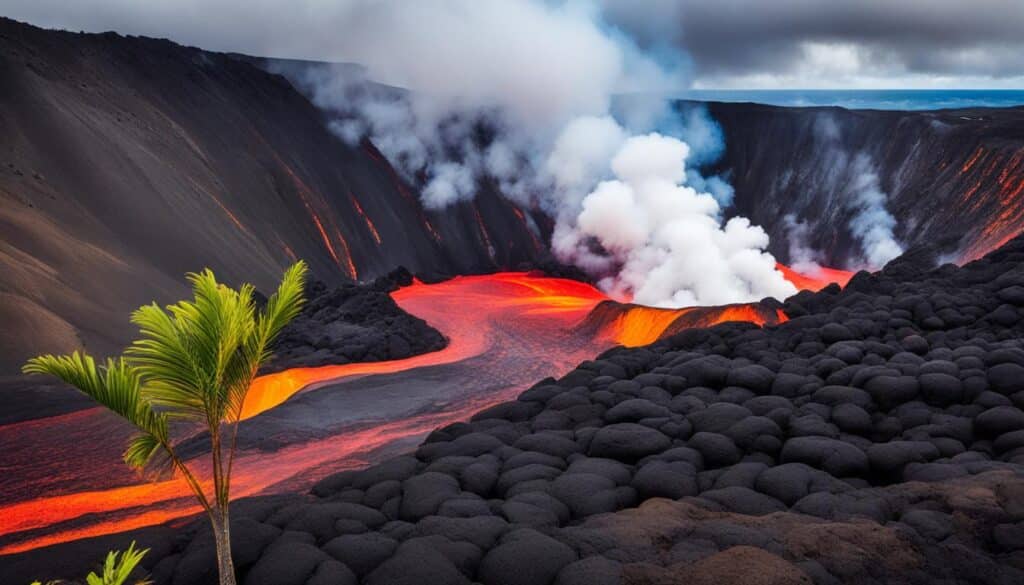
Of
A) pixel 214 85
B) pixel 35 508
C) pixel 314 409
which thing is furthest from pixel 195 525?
pixel 214 85

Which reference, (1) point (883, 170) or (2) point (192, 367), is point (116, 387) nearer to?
(2) point (192, 367)

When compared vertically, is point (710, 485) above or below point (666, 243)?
below

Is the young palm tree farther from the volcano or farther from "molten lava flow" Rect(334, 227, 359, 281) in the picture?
"molten lava flow" Rect(334, 227, 359, 281)

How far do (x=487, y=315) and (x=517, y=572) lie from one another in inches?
1062

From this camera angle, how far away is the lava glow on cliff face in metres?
12.2

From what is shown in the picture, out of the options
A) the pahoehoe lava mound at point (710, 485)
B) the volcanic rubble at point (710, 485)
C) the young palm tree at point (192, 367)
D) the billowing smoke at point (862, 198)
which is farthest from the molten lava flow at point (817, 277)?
the young palm tree at point (192, 367)

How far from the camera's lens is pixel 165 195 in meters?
29.4

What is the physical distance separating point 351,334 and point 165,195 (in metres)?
11.4

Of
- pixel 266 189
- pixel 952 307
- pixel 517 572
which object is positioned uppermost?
pixel 266 189

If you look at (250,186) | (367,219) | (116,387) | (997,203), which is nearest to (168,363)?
(116,387)

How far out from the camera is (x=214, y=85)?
4194cm

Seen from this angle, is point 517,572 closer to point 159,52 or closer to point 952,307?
point 952,307

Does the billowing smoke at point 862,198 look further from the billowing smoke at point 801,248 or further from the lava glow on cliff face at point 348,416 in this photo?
the lava glow on cliff face at point 348,416

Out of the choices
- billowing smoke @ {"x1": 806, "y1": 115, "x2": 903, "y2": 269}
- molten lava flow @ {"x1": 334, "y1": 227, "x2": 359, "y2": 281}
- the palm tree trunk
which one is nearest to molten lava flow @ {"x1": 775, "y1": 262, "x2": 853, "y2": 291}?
billowing smoke @ {"x1": 806, "y1": 115, "x2": 903, "y2": 269}
